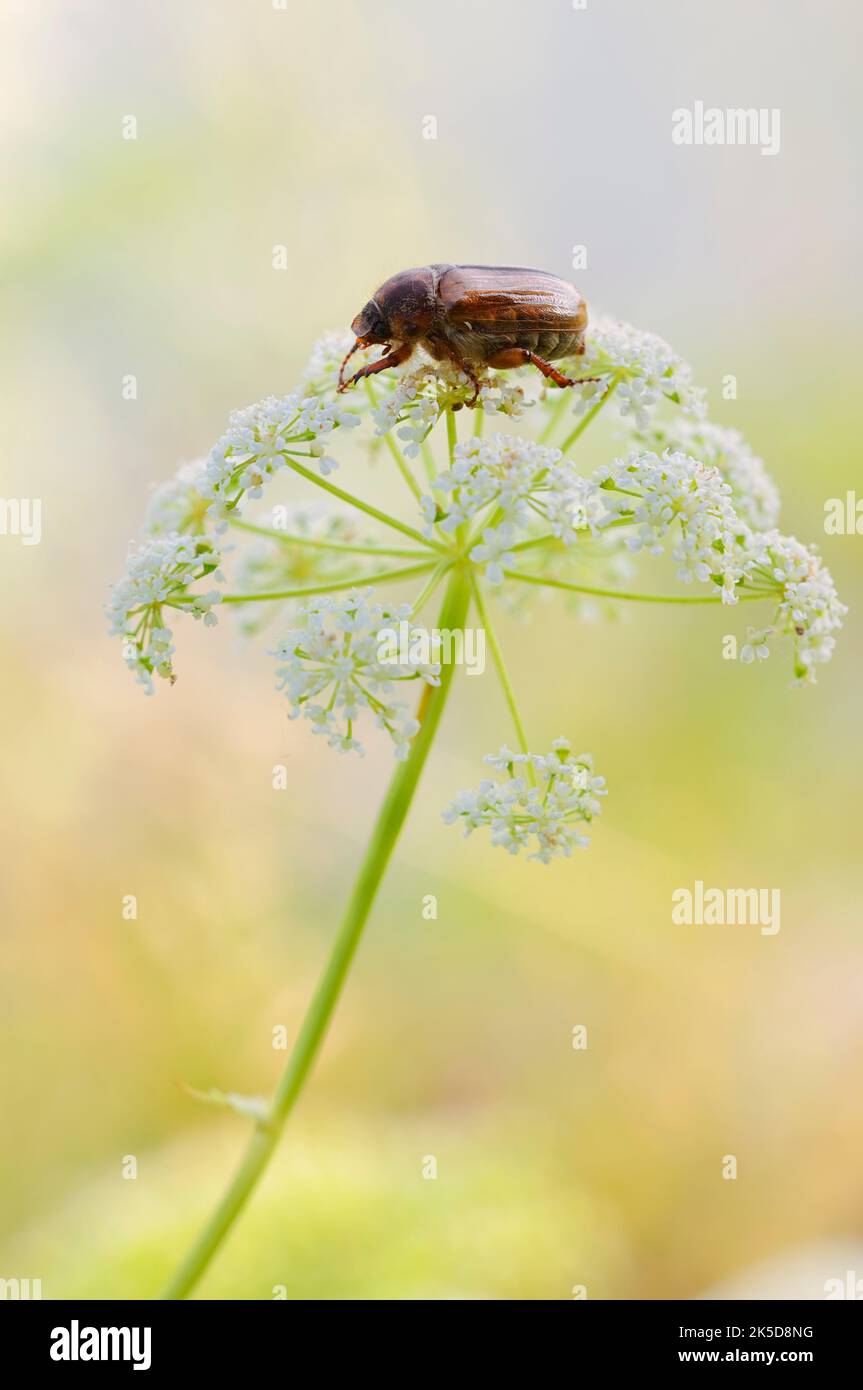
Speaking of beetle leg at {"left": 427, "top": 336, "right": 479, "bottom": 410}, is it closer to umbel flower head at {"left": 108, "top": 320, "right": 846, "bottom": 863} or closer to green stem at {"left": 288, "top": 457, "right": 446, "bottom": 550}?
umbel flower head at {"left": 108, "top": 320, "right": 846, "bottom": 863}

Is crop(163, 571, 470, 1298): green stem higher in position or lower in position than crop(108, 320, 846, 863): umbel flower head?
lower

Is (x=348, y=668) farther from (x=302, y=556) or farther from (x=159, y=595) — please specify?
(x=302, y=556)

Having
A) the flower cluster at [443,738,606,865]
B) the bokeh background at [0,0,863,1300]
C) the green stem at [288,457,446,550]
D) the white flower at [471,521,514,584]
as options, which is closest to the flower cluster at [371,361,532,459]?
the green stem at [288,457,446,550]

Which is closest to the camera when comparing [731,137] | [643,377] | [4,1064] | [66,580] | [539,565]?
[643,377]

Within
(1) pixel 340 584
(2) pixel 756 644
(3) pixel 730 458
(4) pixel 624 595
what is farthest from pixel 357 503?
(3) pixel 730 458

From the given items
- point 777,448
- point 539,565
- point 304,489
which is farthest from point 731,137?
point 539,565

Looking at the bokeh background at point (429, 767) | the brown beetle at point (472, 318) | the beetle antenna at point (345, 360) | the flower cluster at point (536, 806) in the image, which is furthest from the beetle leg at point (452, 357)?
the bokeh background at point (429, 767)

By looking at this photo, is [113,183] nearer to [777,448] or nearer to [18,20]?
[18,20]
